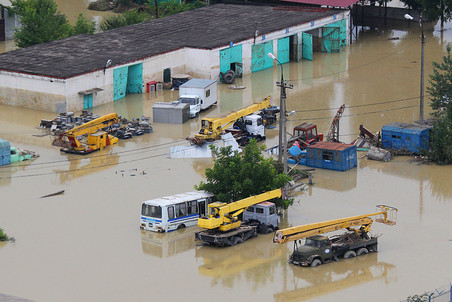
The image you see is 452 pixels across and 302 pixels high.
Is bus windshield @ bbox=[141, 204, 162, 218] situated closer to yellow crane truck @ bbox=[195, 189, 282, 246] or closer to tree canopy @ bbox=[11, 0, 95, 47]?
yellow crane truck @ bbox=[195, 189, 282, 246]

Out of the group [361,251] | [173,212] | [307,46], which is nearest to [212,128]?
[173,212]

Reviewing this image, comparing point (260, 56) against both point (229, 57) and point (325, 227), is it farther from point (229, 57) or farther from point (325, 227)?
point (325, 227)

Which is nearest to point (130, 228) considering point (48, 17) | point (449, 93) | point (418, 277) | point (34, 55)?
point (418, 277)

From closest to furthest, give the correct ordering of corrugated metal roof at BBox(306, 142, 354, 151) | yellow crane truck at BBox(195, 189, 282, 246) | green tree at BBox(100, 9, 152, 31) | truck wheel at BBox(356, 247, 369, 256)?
1. truck wheel at BBox(356, 247, 369, 256)
2. yellow crane truck at BBox(195, 189, 282, 246)
3. corrugated metal roof at BBox(306, 142, 354, 151)
4. green tree at BBox(100, 9, 152, 31)

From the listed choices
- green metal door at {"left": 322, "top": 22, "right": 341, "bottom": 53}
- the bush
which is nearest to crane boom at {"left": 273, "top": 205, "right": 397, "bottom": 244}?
the bush

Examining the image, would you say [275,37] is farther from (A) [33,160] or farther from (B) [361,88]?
(A) [33,160]

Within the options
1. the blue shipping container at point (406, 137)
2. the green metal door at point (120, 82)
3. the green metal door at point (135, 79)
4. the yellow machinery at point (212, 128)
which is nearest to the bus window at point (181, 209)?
the yellow machinery at point (212, 128)

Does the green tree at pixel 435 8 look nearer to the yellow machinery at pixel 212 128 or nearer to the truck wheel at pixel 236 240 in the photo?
the yellow machinery at pixel 212 128
